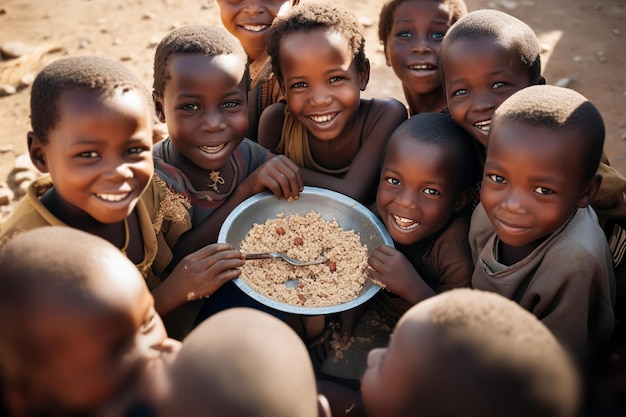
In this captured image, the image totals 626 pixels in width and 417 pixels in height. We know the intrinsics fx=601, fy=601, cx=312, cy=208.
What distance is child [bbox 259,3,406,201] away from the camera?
2662mm

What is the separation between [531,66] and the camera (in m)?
2.49

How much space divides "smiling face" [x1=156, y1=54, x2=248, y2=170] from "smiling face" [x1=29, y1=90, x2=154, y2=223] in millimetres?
445

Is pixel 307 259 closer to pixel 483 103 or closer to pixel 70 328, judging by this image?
pixel 483 103

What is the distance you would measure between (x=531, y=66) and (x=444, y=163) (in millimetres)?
585

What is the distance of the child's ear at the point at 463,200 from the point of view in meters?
2.50

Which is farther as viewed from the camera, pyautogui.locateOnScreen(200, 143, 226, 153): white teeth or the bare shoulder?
the bare shoulder

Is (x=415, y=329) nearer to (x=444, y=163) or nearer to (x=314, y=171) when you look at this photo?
(x=444, y=163)

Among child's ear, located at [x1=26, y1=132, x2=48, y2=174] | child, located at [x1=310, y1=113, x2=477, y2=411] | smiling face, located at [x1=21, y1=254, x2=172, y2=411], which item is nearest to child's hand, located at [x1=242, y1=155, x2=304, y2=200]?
child, located at [x1=310, y1=113, x2=477, y2=411]

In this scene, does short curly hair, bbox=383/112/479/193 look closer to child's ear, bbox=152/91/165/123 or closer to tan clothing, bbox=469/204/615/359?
tan clothing, bbox=469/204/615/359

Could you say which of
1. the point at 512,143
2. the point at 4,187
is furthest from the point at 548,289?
the point at 4,187

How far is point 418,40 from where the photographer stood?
3.13m

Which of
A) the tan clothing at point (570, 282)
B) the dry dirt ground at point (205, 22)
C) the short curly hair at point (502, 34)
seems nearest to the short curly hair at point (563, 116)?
the tan clothing at point (570, 282)

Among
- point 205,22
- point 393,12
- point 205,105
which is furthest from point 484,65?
point 205,22

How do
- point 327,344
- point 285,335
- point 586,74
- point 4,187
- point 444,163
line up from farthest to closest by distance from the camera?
point 586,74 → point 4,187 → point 327,344 → point 444,163 → point 285,335
